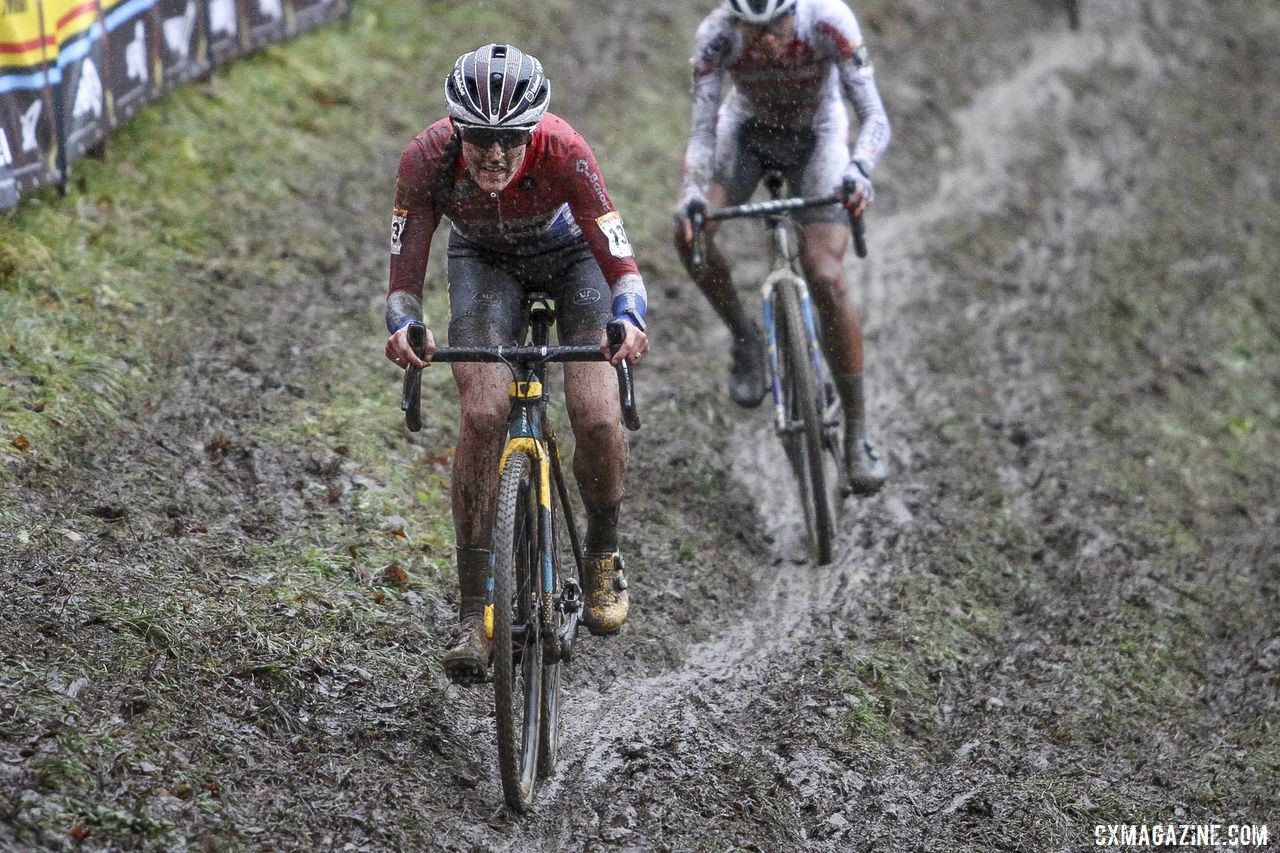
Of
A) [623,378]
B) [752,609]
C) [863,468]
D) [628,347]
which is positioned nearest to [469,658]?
[623,378]

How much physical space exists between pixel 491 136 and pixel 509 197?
43 centimetres

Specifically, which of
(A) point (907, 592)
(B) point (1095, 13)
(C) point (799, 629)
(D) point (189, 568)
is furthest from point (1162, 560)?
(B) point (1095, 13)

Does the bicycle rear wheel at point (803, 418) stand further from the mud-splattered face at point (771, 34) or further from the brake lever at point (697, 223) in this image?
the mud-splattered face at point (771, 34)

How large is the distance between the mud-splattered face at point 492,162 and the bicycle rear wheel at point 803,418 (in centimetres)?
263

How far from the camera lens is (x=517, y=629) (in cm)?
491

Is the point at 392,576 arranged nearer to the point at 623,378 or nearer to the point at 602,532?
the point at 602,532

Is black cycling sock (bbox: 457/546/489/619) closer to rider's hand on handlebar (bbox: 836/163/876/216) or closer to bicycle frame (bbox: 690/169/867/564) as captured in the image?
bicycle frame (bbox: 690/169/867/564)

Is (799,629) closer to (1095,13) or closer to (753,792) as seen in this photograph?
(753,792)

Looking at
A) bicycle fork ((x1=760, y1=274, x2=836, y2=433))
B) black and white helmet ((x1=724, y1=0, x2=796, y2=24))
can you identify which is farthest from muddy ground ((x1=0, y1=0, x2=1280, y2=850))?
black and white helmet ((x1=724, y1=0, x2=796, y2=24))

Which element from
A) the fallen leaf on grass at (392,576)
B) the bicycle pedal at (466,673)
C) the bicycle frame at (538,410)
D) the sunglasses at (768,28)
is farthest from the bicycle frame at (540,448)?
the sunglasses at (768,28)

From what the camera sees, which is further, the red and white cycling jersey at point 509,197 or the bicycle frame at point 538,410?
the red and white cycling jersey at point 509,197

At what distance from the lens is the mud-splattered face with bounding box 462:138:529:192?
4.91 m

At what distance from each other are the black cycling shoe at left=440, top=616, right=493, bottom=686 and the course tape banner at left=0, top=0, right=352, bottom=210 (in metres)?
4.82

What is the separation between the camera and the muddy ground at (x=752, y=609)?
497 cm
